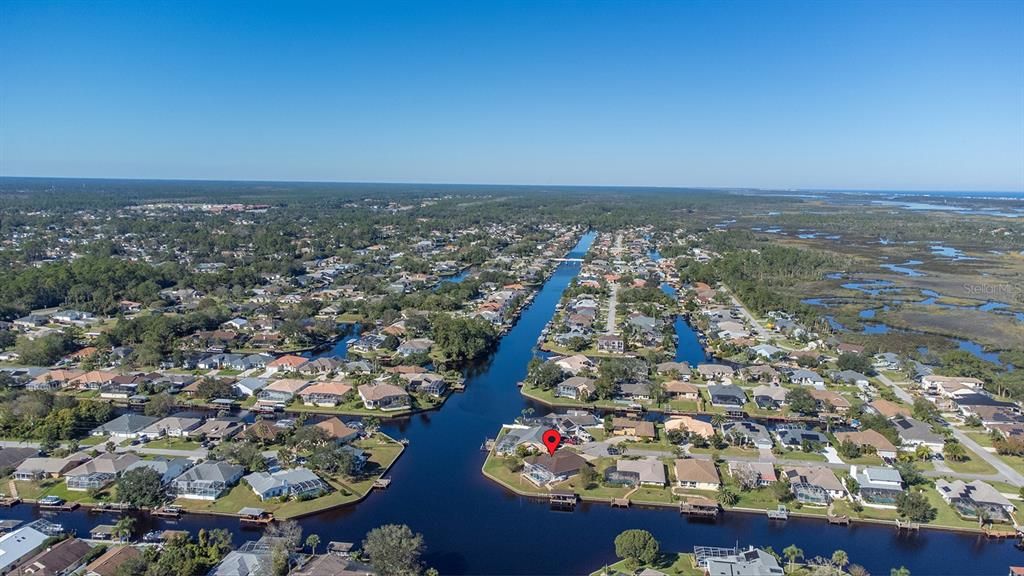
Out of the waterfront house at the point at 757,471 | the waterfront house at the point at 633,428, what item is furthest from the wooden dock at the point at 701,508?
the waterfront house at the point at 633,428

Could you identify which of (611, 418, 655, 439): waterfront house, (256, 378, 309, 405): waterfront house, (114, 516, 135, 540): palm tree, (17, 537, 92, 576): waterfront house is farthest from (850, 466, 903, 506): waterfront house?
(256, 378, 309, 405): waterfront house

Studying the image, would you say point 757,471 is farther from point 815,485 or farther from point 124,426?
point 124,426

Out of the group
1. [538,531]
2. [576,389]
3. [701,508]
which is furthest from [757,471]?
[576,389]

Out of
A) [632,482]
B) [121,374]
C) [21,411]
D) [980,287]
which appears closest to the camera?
[632,482]

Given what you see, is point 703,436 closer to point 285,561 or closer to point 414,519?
point 414,519

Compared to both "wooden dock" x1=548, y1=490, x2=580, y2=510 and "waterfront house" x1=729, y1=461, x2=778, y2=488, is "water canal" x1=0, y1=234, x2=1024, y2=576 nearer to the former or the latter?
"wooden dock" x1=548, y1=490, x2=580, y2=510

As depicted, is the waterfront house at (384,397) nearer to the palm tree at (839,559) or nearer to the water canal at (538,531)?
the water canal at (538,531)

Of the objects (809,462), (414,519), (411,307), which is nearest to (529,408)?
(414,519)
